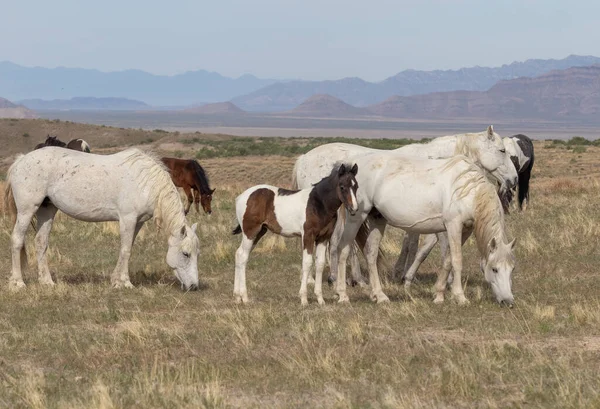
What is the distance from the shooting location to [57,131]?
69.9 meters

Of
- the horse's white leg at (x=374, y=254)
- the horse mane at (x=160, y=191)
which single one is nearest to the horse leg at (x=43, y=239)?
the horse mane at (x=160, y=191)

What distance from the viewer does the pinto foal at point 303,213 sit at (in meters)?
10.4

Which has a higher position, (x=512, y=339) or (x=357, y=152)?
(x=357, y=152)

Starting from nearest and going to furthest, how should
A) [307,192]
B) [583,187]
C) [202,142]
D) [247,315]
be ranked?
[247,315] → [307,192] → [583,187] → [202,142]

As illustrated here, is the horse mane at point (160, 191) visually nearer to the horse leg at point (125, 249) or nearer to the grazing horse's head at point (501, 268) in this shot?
the horse leg at point (125, 249)

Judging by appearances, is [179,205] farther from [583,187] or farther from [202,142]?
[202,142]

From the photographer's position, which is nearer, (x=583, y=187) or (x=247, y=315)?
(x=247, y=315)

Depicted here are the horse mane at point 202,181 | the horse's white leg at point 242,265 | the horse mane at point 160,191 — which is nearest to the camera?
the horse's white leg at point 242,265

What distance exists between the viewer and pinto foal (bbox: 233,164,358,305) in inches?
409

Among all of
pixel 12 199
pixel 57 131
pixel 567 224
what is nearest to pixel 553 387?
pixel 12 199

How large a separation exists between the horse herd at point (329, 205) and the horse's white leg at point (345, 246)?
1 cm

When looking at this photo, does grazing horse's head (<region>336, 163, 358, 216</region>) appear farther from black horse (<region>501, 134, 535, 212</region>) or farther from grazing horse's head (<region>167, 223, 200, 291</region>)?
black horse (<region>501, 134, 535, 212</region>)

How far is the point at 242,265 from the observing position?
11062 mm

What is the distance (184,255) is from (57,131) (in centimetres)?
6080
